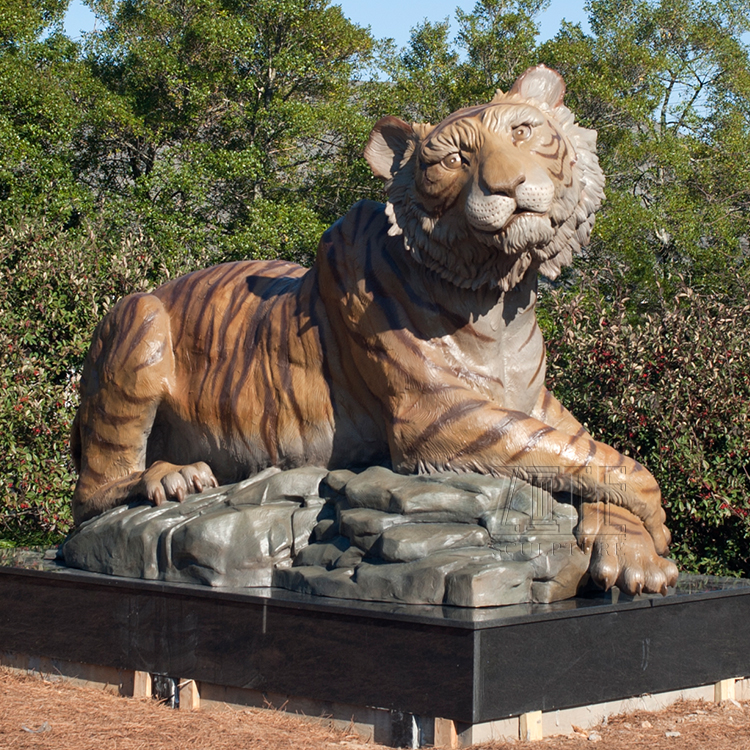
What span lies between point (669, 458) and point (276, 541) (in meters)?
3.76

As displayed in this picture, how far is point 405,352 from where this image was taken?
4242 mm

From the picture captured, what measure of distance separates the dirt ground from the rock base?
19.9 inches

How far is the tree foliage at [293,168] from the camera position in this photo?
8.05 metres

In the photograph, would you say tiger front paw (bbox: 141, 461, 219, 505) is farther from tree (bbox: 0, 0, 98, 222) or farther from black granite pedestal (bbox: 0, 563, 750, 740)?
tree (bbox: 0, 0, 98, 222)

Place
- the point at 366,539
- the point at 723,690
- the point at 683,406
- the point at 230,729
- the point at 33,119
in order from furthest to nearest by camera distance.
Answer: the point at 33,119, the point at 683,406, the point at 723,690, the point at 366,539, the point at 230,729

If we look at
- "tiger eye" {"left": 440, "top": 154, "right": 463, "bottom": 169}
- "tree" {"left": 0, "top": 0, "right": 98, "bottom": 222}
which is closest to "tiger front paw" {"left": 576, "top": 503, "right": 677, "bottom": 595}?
"tiger eye" {"left": 440, "top": 154, "right": 463, "bottom": 169}

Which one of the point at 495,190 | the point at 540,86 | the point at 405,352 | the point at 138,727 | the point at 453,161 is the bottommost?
the point at 138,727

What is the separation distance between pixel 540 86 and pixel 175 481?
238 cm

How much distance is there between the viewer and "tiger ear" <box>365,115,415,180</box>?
4.34 meters

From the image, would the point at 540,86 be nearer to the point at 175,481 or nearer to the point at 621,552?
the point at 621,552

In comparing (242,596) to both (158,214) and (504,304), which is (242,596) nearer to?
(504,304)

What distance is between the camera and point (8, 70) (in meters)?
13.0

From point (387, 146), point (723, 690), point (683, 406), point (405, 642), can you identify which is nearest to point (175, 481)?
point (405, 642)

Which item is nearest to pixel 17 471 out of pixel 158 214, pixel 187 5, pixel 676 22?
pixel 158 214
